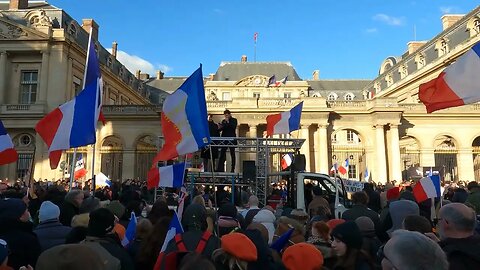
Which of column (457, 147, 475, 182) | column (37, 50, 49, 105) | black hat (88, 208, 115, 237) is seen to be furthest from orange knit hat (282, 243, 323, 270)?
column (37, 50, 49, 105)

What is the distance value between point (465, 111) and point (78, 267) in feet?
115

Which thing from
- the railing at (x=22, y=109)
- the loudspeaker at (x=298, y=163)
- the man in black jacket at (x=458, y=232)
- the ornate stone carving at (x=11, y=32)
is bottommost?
the man in black jacket at (x=458, y=232)

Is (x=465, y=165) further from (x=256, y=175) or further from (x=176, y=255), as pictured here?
(x=176, y=255)

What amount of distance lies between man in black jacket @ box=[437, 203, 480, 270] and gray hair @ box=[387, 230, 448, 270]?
102 centimetres

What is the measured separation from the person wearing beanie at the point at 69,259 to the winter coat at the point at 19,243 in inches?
89.9

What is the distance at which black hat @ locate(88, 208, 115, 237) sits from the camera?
4.04m

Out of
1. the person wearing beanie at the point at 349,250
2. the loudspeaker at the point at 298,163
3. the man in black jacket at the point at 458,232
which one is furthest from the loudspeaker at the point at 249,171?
the man in black jacket at the point at 458,232

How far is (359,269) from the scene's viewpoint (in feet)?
12.4

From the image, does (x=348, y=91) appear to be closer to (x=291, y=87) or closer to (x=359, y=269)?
(x=291, y=87)

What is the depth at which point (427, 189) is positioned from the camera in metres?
8.04

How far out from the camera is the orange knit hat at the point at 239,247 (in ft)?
10.5

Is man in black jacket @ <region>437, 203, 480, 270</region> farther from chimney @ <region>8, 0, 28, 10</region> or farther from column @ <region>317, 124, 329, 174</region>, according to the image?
chimney @ <region>8, 0, 28, 10</region>

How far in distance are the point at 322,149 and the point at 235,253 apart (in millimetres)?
30501

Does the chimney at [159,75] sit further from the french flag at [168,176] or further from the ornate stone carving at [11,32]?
the french flag at [168,176]
